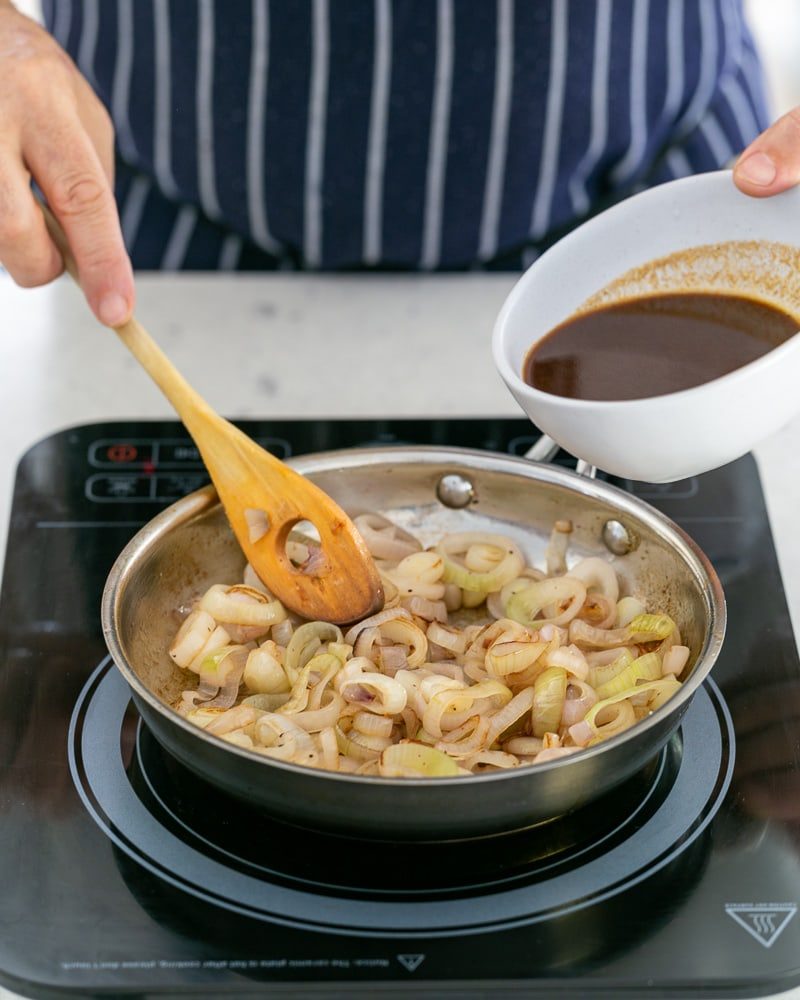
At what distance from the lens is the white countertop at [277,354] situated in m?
1.37

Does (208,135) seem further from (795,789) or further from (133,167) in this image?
(795,789)

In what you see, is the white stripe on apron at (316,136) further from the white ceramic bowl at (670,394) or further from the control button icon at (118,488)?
the white ceramic bowl at (670,394)

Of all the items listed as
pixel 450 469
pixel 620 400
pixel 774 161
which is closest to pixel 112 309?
pixel 450 469

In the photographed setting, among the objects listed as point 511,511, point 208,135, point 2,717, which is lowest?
point 2,717

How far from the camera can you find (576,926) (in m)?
0.81

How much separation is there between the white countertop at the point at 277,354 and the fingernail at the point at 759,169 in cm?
40

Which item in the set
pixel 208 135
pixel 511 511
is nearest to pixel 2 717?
pixel 511 511

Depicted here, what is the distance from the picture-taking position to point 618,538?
1093mm

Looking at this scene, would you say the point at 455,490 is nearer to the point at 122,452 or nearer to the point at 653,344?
the point at 653,344

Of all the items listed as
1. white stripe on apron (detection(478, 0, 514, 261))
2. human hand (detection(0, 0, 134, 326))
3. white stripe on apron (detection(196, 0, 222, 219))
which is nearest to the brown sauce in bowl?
human hand (detection(0, 0, 134, 326))

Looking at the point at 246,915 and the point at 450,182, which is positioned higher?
the point at 450,182

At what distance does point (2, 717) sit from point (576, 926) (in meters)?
0.47

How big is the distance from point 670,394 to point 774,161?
0.21 metres

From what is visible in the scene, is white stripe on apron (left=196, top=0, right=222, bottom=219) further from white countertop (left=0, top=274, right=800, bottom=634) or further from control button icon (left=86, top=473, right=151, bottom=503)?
control button icon (left=86, top=473, right=151, bottom=503)
